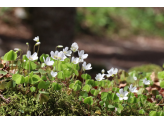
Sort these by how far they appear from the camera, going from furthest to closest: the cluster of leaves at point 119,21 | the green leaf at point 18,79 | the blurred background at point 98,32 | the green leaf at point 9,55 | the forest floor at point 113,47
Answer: the cluster of leaves at point 119,21
the forest floor at point 113,47
the blurred background at point 98,32
the green leaf at point 9,55
the green leaf at point 18,79

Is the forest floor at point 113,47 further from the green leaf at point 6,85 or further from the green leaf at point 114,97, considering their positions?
the green leaf at point 6,85

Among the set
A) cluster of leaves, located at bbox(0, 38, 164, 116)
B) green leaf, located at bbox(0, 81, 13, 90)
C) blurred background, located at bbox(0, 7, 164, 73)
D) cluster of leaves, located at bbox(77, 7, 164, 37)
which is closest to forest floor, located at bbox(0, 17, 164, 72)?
blurred background, located at bbox(0, 7, 164, 73)

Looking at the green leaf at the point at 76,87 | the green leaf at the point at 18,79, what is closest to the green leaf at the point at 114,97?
the green leaf at the point at 76,87

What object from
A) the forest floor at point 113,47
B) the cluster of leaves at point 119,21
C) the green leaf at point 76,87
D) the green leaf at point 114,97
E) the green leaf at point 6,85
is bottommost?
the green leaf at point 114,97

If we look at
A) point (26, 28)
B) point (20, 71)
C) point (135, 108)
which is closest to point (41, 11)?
point (20, 71)

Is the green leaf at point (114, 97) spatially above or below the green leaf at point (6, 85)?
below

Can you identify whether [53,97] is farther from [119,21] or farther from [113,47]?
[119,21]

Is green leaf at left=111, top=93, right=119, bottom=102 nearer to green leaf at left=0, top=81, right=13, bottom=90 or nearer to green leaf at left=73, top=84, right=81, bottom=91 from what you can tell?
green leaf at left=73, top=84, right=81, bottom=91
